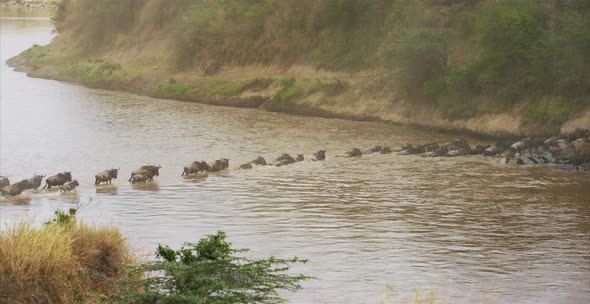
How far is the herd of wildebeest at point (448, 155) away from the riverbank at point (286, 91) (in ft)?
8.71

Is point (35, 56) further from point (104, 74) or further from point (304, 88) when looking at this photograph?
point (304, 88)

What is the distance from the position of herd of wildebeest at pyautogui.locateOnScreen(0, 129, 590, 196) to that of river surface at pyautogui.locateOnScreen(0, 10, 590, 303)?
560 mm

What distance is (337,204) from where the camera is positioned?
29516 mm

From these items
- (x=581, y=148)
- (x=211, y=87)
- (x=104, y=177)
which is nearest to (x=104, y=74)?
(x=211, y=87)

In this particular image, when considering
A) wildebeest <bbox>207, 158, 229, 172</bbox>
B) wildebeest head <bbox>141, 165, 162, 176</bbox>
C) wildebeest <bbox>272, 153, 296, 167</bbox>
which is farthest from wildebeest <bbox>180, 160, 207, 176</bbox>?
wildebeest <bbox>272, 153, 296, 167</bbox>

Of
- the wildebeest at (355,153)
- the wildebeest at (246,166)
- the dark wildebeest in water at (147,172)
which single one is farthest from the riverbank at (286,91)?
the dark wildebeest in water at (147,172)

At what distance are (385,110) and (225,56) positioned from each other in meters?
17.3

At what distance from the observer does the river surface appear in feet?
68.7

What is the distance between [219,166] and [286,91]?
18.2 metres

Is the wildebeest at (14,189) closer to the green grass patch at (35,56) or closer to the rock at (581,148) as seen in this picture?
the rock at (581,148)

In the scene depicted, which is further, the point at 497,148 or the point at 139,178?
the point at 497,148

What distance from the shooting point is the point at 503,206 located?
28703 millimetres

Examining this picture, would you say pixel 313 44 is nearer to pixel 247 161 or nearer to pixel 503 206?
pixel 247 161

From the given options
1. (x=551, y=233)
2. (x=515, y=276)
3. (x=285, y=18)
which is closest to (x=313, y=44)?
(x=285, y=18)
